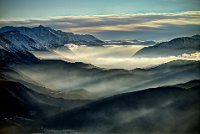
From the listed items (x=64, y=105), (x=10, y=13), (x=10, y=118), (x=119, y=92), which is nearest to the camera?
(x=10, y=13)

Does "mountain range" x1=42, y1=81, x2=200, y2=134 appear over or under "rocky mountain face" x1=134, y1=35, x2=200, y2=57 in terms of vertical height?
under

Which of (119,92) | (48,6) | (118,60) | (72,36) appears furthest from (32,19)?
(119,92)

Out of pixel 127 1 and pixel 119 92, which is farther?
pixel 119 92

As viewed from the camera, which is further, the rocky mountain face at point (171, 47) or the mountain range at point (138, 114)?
the mountain range at point (138, 114)

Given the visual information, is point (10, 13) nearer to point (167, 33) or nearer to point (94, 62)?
point (94, 62)

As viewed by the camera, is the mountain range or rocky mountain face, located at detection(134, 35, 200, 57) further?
the mountain range

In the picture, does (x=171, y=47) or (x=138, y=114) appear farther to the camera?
(x=138, y=114)

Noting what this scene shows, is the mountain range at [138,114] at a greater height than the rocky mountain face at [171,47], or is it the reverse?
the rocky mountain face at [171,47]

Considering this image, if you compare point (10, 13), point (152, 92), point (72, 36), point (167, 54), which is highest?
point (10, 13)

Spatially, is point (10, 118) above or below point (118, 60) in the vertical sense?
below

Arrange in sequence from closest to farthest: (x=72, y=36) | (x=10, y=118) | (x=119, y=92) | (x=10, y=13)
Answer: (x=10, y=13)
(x=72, y=36)
(x=119, y=92)
(x=10, y=118)

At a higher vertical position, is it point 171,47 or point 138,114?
point 171,47
